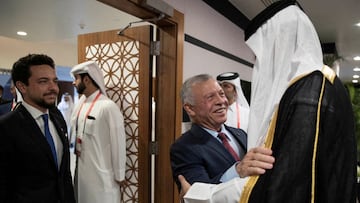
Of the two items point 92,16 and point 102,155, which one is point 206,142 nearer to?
point 102,155

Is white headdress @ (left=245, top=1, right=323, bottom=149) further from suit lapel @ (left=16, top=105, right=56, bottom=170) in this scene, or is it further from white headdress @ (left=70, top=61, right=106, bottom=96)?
Answer: white headdress @ (left=70, top=61, right=106, bottom=96)

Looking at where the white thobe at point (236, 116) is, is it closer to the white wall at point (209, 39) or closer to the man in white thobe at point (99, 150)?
the white wall at point (209, 39)

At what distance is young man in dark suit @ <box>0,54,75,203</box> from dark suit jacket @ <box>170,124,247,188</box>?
32.8 inches

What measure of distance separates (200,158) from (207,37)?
1891mm

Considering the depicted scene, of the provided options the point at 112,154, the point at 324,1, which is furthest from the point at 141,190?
the point at 324,1

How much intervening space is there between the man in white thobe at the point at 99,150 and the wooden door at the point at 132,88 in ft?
0.35

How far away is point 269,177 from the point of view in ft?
2.43

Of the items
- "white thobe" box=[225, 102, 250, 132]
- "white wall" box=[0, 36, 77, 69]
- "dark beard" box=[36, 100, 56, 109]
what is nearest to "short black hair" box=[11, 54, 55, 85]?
"dark beard" box=[36, 100, 56, 109]

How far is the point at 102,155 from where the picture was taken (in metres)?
2.62

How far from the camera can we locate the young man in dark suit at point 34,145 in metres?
1.67

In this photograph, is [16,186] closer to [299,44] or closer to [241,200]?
[241,200]

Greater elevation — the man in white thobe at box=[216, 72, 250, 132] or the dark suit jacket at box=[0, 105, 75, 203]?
the man in white thobe at box=[216, 72, 250, 132]

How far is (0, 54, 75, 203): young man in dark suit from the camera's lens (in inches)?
65.9

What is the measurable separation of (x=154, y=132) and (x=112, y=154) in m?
0.43
